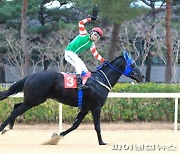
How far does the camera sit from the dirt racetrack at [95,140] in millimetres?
8750

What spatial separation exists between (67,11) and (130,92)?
56.1ft

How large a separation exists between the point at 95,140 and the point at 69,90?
1.75m

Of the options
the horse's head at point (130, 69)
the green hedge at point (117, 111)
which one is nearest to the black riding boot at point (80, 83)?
the horse's head at point (130, 69)

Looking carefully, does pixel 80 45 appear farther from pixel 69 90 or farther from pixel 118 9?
pixel 118 9

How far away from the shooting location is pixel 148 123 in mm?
13680

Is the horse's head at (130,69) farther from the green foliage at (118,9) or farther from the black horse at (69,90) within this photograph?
the green foliage at (118,9)

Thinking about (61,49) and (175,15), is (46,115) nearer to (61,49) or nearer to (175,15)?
(61,49)

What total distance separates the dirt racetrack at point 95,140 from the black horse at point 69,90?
1.71 ft

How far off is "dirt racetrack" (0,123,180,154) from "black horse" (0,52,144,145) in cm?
52

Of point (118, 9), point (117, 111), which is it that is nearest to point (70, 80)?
point (117, 111)

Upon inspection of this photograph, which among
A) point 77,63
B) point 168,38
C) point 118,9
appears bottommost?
point 77,63

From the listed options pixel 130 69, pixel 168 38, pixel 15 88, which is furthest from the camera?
pixel 168 38

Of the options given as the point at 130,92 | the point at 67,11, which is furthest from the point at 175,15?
the point at 130,92

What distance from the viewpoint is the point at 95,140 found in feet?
35.1
